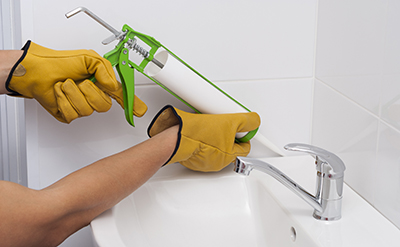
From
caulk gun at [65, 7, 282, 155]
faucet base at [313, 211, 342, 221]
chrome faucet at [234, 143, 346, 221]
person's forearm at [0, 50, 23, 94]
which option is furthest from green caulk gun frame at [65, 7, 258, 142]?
faucet base at [313, 211, 342, 221]

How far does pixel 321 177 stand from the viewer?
696 millimetres

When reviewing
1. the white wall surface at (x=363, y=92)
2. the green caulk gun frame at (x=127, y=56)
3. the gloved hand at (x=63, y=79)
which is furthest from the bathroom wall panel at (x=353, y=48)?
the gloved hand at (x=63, y=79)

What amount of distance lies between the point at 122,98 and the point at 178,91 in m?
0.11

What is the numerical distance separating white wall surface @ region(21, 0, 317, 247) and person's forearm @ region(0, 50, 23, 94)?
0.26 ft

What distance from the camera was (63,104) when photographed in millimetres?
763

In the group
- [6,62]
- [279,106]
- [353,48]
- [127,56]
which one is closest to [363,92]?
[353,48]

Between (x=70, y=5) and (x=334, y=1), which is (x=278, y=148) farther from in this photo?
(x=70, y=5)

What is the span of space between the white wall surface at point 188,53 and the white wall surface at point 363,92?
0.22 ft

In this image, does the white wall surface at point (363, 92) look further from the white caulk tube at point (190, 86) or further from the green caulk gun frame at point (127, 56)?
the green caulk gun frame at point (127, 56)

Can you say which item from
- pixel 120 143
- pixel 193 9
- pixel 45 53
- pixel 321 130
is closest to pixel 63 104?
pixel 45 53

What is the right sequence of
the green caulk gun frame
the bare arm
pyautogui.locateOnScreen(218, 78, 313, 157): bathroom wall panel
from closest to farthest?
1. the bare arm
2. the green caulk gun frame
3. pyautogui.locateOnScreen(218, 78, 313, 157): bathroom wall panel

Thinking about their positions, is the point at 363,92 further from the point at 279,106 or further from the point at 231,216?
the point at 231,216

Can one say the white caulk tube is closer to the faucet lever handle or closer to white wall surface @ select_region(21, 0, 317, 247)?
white wall surface @ select_region(21, 0, 317, 247)

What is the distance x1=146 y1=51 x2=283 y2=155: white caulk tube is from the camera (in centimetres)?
81
